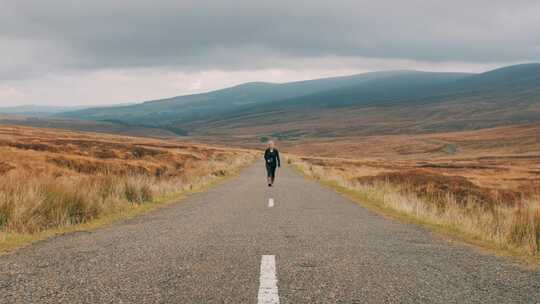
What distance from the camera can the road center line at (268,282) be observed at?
4801 mm

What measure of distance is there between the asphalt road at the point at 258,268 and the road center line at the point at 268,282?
0.01 meters

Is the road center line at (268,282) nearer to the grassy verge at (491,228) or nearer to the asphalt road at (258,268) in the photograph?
the asphalt road at (258,268)

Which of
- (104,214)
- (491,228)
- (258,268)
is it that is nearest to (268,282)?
(258,268)

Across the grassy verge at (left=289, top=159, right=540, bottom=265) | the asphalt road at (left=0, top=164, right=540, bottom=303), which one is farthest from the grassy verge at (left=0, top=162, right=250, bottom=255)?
the grassy verge at (left=289, top=159, right=540, bottom=265)

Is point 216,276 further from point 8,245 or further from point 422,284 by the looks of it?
point 8,245

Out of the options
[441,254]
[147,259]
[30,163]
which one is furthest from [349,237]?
[30,163]

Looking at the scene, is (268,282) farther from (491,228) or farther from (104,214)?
(104,214)

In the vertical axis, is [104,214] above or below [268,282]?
below

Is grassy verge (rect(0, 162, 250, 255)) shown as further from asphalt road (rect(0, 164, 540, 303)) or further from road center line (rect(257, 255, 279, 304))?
road center line (rect(257, 255, 279, 304))

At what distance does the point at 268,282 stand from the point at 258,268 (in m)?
0.71

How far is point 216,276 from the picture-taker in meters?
5.72

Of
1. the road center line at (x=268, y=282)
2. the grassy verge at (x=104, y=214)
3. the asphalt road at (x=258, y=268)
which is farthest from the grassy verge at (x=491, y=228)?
the grassy verge at (x=104, y=214)

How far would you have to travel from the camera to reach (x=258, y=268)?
6094 mm

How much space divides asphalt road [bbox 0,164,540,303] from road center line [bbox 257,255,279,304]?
1 centimetres
